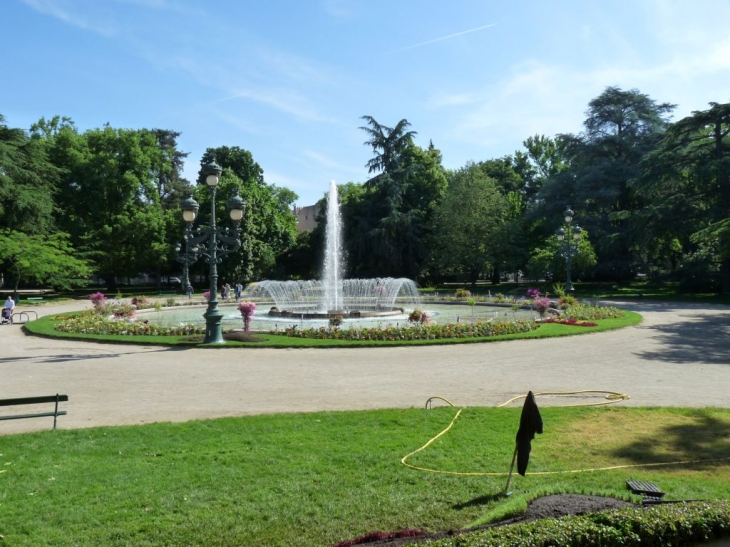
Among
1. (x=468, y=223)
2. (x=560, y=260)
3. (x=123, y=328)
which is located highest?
(x=468, y=223)

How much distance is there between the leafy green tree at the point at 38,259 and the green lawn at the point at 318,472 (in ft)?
129

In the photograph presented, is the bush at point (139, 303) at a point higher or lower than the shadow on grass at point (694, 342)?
higher

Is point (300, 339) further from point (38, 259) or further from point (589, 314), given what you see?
point (38, 259)

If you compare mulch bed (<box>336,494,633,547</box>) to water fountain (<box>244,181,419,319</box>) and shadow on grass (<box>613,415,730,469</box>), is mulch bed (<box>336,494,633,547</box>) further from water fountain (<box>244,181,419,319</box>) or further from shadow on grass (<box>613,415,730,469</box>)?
water fountain (<box>244,181,419,319</box>)

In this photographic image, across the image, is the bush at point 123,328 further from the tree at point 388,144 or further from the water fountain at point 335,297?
the tree at point 388,144

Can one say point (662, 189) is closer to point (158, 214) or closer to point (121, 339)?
point (121, 339)

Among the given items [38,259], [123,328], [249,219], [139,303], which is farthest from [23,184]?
[123,328]

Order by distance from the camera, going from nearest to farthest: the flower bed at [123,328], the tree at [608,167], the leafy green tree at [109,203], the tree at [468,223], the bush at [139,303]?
the flower bed at [123,328] < the bush at [139,303] < the tree at [608,167] < the leafy green tree at [109,203] < the tree at [468,223]

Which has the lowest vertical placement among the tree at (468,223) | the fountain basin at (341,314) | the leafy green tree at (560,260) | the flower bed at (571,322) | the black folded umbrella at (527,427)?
the flower bed at (571,322)

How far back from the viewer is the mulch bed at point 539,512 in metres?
4.25

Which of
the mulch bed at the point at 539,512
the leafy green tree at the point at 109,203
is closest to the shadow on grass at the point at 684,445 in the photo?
the mulch bed at the point at 539,512

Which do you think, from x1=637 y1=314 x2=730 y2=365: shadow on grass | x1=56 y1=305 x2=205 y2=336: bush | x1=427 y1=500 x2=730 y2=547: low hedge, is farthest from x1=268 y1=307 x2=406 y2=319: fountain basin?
x1=427 y1=500 x2=730 y2=547: low hedge

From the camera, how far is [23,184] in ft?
153

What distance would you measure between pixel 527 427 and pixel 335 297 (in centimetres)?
2781
